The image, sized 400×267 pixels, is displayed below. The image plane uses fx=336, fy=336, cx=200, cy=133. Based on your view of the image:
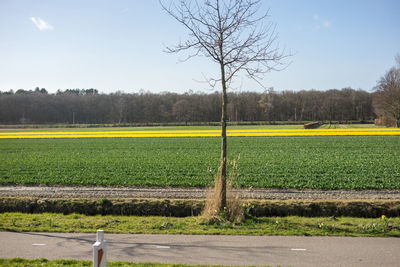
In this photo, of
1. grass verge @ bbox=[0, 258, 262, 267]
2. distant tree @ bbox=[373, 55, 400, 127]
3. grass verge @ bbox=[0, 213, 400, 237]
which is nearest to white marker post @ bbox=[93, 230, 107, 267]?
grass verge @ bbox=[0, 258, 262, 267]

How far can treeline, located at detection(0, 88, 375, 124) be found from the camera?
131 metres

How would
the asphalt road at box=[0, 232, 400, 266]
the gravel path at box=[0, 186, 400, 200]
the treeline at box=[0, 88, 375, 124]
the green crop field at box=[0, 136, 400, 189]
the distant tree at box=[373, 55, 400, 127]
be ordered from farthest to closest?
the treeline at box=[0, 88, 375, 124] → the distant tree at box=[373, 55, 400, 127] → the green crop field at box=[0, 136, 400, 189] → the gravel path at box=[0, 186, 400, 200] → the asphalt road at box=[0, 232, 400, 266]

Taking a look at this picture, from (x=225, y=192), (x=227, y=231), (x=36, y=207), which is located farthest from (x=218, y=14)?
(x=36, y=207)

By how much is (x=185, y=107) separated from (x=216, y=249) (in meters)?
126

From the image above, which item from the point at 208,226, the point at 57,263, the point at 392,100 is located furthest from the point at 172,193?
the point at 392,100

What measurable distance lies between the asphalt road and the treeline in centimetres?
11989

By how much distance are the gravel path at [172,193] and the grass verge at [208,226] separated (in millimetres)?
3938

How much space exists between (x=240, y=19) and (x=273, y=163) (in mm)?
14071

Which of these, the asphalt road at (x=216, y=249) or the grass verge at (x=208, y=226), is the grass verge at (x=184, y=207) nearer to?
the grass verge at (x=208, y=226)

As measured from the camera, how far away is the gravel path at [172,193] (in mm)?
13172

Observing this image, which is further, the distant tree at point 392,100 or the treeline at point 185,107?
the treeline at point 185,107

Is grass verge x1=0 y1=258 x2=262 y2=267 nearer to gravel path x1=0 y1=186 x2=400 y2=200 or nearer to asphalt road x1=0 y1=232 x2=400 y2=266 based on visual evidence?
asphalt road x1=0 y1=232 x2=400 y2=266

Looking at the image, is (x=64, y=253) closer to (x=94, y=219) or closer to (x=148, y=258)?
(x=148, y=258)

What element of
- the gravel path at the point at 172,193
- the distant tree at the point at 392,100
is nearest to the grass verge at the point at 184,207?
the gravel path at the point at 172,193
